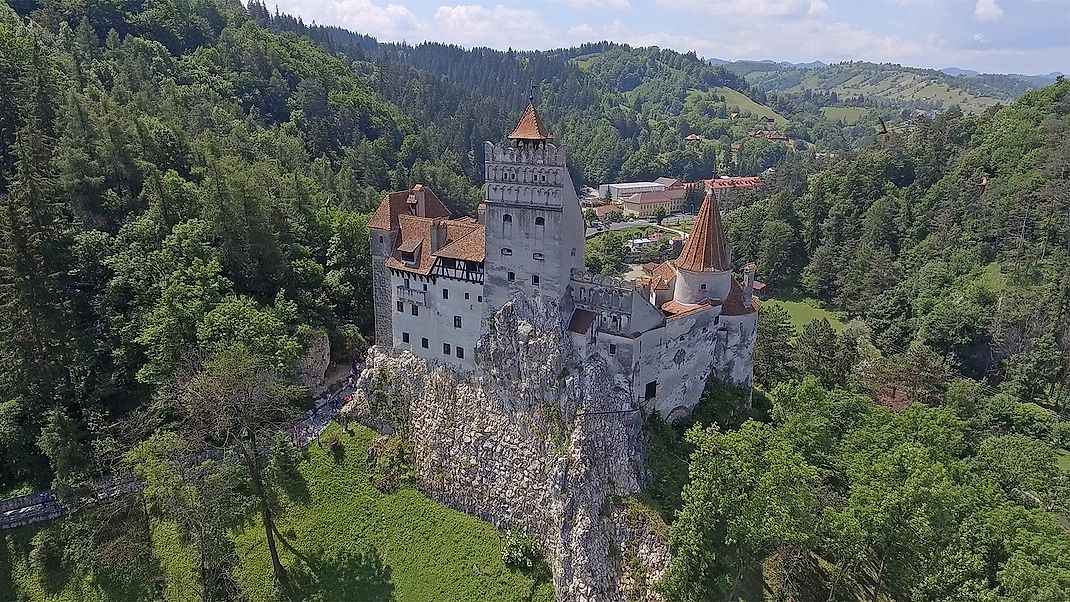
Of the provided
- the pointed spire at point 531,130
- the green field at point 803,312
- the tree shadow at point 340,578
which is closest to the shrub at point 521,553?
the tree shadow at point 340,578

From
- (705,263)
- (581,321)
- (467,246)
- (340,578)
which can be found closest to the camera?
(340,578)

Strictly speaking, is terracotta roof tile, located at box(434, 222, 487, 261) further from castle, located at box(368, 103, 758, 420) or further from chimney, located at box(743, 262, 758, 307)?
chimney, located at box(743, 262, 758, 307)

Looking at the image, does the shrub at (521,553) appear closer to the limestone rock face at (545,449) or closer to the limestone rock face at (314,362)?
the limestone rock face at (545,449)

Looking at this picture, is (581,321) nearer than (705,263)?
Yes

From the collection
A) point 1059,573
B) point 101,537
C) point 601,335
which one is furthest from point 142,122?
point 1059,573

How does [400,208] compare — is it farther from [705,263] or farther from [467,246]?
[705,263]

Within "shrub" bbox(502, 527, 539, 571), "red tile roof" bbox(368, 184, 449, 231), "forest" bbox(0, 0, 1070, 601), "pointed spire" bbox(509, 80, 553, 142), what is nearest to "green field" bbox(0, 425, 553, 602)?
"shrub" bbox(502, 527, 539, 571)

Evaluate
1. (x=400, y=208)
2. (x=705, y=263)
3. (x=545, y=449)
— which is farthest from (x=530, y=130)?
(x=545, y=449)
